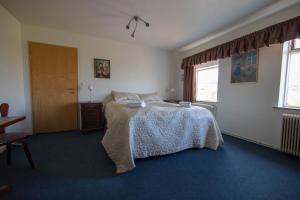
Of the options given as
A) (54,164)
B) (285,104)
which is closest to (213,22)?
(285,104)

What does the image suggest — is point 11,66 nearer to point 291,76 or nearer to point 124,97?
point 124,97

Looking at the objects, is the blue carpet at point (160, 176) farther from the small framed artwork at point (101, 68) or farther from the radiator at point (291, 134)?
the small framed artwork at point (101, 68)

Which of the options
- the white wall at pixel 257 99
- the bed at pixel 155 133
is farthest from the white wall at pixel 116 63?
the bed at pixel 155 133

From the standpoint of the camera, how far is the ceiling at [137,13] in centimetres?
227

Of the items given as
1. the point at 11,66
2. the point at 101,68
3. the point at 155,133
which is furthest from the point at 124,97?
the point at 11,66

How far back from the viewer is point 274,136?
8.25ft

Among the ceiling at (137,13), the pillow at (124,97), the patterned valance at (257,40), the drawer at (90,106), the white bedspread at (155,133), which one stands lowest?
the white bedspread at (155,133)

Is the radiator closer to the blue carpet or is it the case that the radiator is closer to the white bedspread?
the blue carpet

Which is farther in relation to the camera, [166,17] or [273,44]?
[166,17]

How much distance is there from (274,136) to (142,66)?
3.64 m

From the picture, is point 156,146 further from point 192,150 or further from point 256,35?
point 256,35

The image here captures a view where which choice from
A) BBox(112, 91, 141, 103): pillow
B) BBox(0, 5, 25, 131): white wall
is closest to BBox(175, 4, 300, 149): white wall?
BBox(112, 91, 141, 103): pillow

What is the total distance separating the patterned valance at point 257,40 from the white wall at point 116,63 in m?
1.43

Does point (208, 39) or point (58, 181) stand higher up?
point (208, 39)
